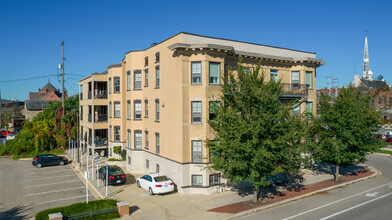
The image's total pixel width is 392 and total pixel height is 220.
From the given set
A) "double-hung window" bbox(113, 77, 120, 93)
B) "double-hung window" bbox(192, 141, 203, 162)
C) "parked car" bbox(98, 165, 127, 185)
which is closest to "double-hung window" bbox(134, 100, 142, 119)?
"double-hung window" bbox(113, 77, 120, 93)

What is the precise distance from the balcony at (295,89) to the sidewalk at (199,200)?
7616 millimetres

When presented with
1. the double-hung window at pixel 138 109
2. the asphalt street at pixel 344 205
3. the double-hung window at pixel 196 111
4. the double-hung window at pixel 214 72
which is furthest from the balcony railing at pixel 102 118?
the asphalt street at pixel 344 205

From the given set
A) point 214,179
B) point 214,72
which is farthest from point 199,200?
point 214,72

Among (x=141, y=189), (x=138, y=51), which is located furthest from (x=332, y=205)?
(x=138, y=51)

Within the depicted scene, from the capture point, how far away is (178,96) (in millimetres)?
20875

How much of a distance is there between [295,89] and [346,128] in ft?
18.8

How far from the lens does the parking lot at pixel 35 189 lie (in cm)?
1821

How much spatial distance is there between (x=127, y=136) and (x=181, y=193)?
1149 centimetres

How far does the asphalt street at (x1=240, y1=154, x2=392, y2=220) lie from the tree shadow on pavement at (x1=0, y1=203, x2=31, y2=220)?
1332cm

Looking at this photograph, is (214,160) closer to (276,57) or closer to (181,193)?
(181,193)

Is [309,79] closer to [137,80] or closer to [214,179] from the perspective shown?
[214,179]

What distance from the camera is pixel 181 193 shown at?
66.8 feet

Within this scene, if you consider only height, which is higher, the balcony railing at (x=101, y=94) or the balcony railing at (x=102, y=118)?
the balcony railing at (x=101, y=94)

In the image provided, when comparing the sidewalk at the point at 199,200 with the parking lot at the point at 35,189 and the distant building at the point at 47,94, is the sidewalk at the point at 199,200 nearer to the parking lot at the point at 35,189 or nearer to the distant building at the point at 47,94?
the parking lot at the point at 35,189
